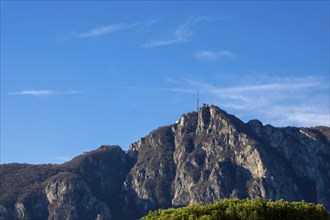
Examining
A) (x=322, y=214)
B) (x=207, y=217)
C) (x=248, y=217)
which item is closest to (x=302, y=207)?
(x=322, y=214)

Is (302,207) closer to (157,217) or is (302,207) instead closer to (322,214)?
(322,214)

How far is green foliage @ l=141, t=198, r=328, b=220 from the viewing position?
67.6 metres

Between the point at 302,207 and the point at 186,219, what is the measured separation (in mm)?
13624

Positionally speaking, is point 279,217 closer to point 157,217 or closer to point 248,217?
point 248,217

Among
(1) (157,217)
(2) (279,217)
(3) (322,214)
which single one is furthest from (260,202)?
(1) (157,217)

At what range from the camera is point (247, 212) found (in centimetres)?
6781

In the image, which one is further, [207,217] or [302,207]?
[302,207]

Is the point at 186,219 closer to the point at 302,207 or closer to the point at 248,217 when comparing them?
the point at 248,217

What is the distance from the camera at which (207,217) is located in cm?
6525

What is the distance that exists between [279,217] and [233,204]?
5.17m

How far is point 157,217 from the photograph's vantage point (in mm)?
69125

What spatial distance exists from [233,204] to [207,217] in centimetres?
667

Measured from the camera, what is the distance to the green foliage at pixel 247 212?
2660 inches

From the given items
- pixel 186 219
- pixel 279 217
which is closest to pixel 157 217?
pixel 186 219
